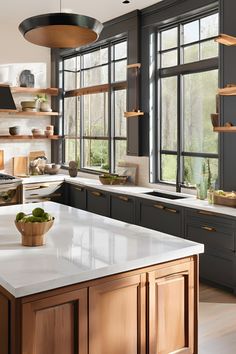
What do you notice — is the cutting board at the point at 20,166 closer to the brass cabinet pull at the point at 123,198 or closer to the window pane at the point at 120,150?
the window pane at the point at 120,150

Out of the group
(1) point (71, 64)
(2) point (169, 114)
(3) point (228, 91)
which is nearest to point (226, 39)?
(3) point (228, 91)

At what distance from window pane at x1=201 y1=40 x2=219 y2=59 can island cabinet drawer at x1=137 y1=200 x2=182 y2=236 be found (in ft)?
6.02

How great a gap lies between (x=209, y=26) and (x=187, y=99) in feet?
2.95

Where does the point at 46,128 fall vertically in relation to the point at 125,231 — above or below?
above

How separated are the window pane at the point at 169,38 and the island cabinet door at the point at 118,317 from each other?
4.07 meters

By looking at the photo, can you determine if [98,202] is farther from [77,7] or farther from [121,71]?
[77,7]

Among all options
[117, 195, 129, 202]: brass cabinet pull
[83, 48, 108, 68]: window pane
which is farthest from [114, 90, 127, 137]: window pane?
[117, 195, 129, 202]: brass cabinet pull

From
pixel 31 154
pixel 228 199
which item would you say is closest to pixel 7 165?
pixel 31 154

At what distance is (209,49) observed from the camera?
17.3 feet

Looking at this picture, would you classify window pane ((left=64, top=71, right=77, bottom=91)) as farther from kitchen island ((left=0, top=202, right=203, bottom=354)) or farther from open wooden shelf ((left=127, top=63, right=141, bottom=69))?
kitchen island ((left=0, top=202, right=203, bottom=354))

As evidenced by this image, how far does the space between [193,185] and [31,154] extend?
3325mm

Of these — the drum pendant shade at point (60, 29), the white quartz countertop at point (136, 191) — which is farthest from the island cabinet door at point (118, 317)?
the white quartz countertop at point (136, 191)

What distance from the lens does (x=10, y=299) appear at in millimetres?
2121

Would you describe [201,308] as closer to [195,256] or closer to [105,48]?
[195,256]
